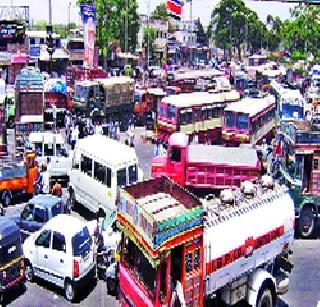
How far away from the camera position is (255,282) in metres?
12.1

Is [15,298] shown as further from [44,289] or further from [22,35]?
[22,35]

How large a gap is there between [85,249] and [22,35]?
139 feet

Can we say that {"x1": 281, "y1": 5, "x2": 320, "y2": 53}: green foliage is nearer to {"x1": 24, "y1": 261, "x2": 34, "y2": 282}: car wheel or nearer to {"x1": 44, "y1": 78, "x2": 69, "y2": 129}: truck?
{"x1": 44, "y1": 78, "x2": 69, "y2": 129}: truck

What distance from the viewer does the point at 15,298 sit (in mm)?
13891

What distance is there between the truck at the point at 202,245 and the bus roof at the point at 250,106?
49.8 feet

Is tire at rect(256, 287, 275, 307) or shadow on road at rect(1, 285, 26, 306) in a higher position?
tire at rect(256, 287, 275, 307)

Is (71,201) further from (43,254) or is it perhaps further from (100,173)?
(43,254)

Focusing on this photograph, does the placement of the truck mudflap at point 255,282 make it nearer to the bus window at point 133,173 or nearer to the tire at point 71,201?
the bus window at point 133,173

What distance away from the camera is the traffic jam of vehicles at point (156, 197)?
416 inches

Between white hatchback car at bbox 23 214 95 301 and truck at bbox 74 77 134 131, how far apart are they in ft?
66.0

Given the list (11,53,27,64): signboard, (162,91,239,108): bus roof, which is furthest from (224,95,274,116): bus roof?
(11,53,27,64): signboard

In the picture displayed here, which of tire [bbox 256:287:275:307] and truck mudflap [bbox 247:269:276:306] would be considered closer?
truck mudflap [bbox 247:269:276:306]

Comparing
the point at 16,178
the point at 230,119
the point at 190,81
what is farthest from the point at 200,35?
the point at 16,178

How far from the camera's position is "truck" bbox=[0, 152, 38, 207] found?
809 inches
